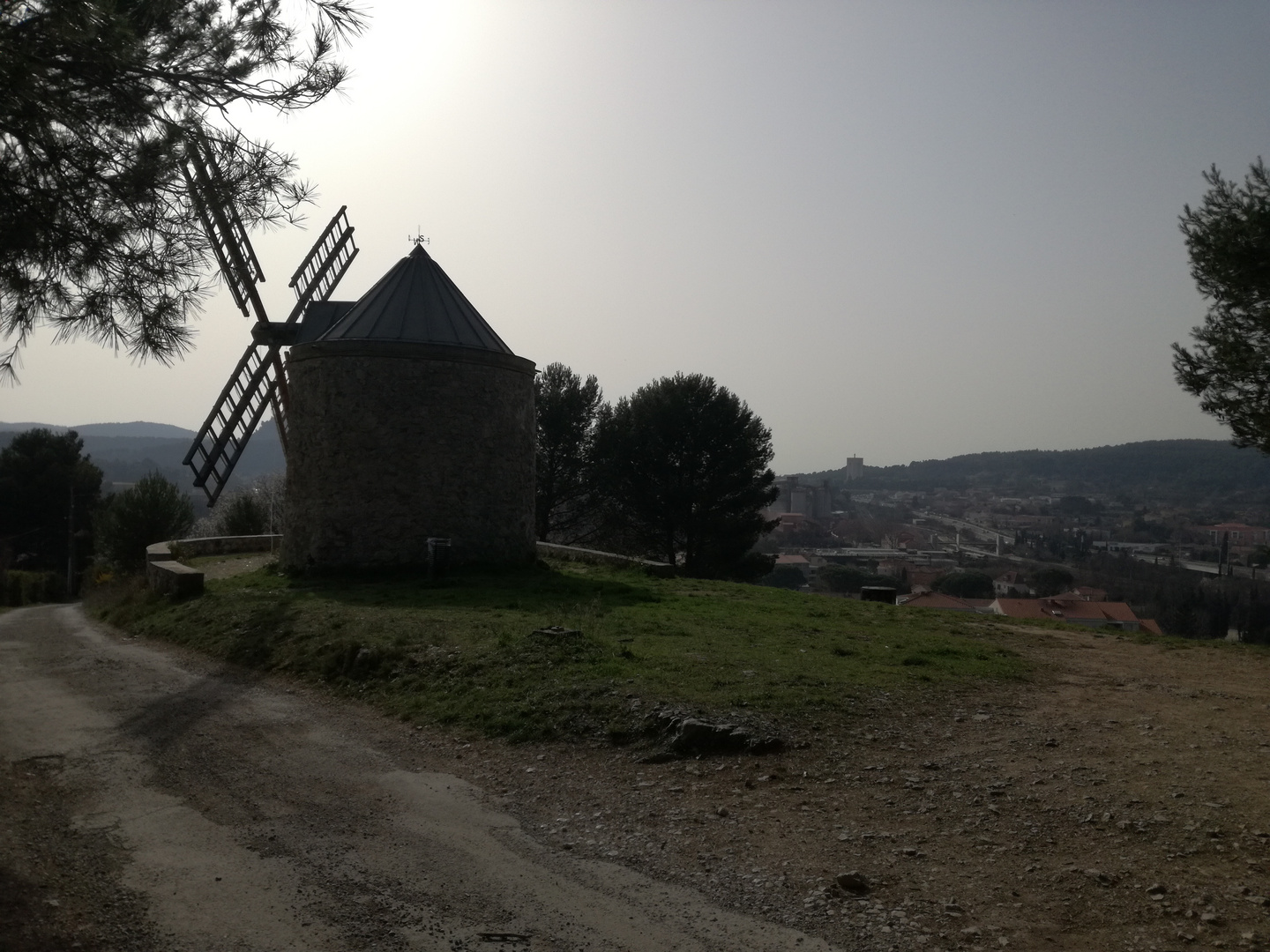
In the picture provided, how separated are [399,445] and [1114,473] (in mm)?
72576

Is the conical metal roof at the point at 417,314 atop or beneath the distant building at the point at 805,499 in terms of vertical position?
atop

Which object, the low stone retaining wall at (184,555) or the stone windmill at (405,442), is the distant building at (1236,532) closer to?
the stone windmill at (405,442)

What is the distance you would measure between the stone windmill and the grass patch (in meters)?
1.46

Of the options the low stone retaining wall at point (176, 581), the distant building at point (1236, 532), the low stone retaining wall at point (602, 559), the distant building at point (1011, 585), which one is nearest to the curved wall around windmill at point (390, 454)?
the low stone retaining wall at point (176, 581)

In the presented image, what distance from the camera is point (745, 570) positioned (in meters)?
31.8

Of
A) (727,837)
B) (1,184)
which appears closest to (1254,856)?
(727,837)

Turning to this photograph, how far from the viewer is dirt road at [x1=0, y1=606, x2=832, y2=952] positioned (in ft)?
13.6

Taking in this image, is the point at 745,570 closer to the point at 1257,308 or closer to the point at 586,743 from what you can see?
the point at 1257,308

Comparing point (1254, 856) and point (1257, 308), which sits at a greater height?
point (1257, 308)

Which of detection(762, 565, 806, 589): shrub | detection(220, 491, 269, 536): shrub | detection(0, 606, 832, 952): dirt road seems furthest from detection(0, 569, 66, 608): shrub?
detection(0, 606, 832, 952): dirt road

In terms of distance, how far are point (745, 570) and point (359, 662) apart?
23.4 m

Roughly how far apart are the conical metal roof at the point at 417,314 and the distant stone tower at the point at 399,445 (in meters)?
0.04

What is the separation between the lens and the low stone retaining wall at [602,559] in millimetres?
19016

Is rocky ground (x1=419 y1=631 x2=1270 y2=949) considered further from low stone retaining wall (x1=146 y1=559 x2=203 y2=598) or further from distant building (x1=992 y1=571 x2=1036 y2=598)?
distant building (x1=992 y1=571 x2=1036 y2=598)
